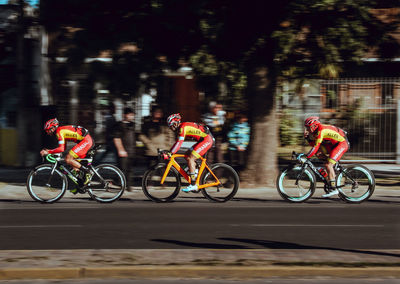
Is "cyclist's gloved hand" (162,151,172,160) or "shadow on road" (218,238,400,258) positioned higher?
"cyclist's gloved hand" (162,151,172,160)

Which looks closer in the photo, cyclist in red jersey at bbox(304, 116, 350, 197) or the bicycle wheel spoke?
cyclist in red jersey at bbox(304, 116, 350, 197)

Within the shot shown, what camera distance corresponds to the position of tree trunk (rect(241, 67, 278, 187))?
13344mm

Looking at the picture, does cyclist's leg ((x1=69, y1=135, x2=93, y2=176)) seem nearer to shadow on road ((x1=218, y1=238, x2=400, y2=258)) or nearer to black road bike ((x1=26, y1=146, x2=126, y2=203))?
black road bike ((x1=26, y1=146, x2=126, y2=203))

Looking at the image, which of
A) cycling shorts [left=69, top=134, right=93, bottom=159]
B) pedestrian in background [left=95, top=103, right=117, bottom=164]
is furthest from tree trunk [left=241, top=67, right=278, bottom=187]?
cycling shorts [left=69, top=134, right=93, bottom=159]

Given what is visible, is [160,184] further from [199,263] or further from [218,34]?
[199,263]

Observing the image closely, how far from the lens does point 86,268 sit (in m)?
5.88

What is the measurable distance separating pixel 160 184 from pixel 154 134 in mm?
2969

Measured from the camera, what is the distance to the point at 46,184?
11.6m

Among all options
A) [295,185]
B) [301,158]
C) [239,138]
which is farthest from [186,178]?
[239,138]

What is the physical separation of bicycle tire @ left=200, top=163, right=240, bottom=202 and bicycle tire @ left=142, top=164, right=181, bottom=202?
0.52 meters

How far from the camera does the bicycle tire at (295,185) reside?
37.7ft

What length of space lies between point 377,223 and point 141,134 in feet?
21.0
